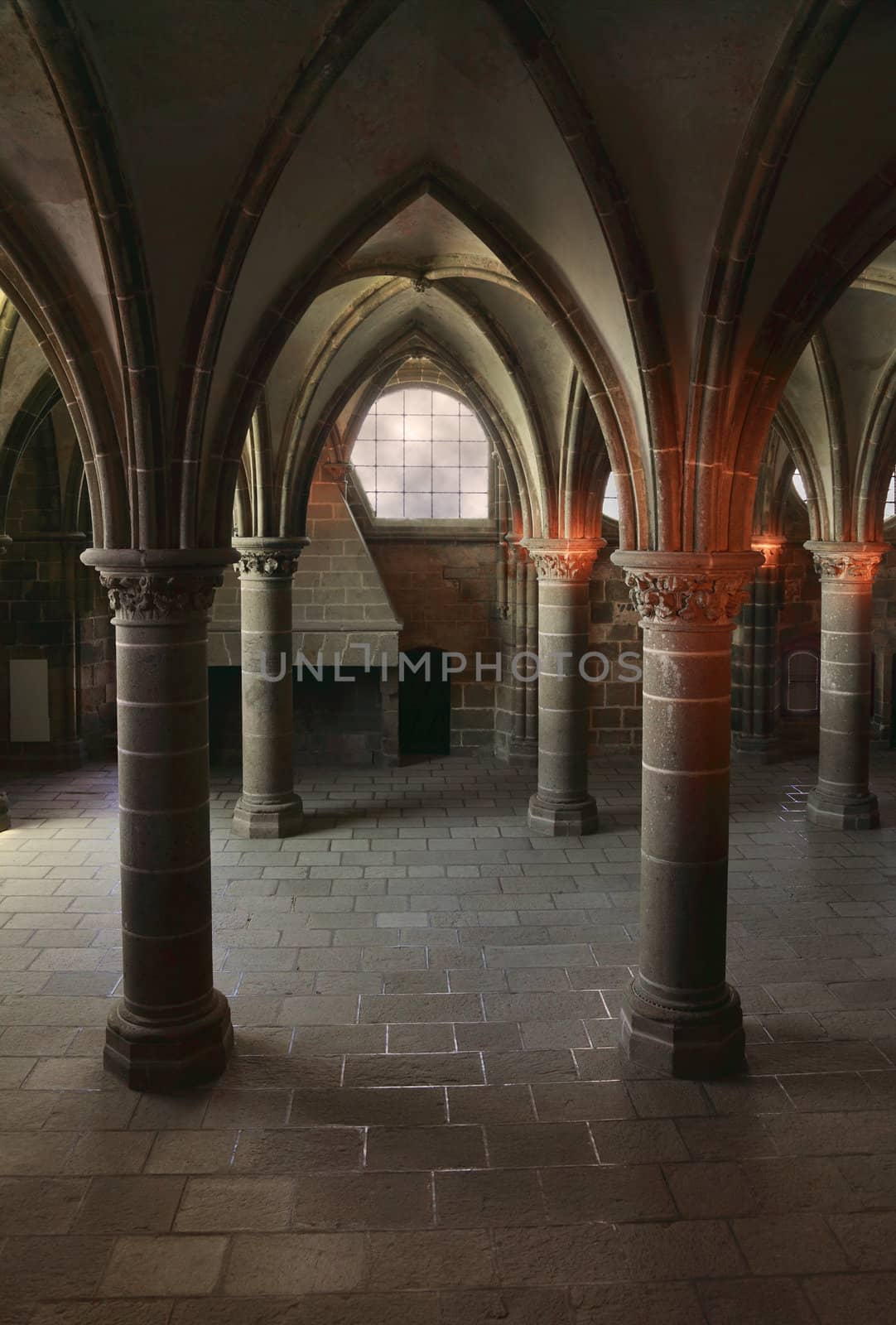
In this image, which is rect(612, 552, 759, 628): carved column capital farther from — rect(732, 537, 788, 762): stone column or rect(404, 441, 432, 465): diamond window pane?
rect(404, 441, 432, 465): diamond window pane

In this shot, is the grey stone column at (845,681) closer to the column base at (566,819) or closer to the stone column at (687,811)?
the column base at (566,819)

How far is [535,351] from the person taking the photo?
1065 cm

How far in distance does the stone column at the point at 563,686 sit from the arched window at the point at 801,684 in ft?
21.4

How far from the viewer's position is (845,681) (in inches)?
455

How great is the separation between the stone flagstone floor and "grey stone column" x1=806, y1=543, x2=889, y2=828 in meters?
1.97

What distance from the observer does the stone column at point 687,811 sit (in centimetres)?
617

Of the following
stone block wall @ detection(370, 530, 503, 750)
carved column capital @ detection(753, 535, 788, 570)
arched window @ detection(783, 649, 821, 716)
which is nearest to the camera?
carved column capital @ detection(753, 535, 788, 570)

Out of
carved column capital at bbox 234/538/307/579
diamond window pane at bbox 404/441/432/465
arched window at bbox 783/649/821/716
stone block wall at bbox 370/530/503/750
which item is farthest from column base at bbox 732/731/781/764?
carved column capital at bbox 234/538/307/579

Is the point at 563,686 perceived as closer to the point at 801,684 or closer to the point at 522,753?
the point at 522,753

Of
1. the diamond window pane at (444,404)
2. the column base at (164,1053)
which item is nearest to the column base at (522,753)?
the diamond window pane at (444,404)

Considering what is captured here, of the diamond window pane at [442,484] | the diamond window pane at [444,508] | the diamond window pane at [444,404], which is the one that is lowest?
the diamond window pane at [444,508]

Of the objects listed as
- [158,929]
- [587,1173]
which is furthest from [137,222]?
[587,1173]

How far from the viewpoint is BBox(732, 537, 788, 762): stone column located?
50.0 feet

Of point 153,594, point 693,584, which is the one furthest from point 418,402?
point 153,594
